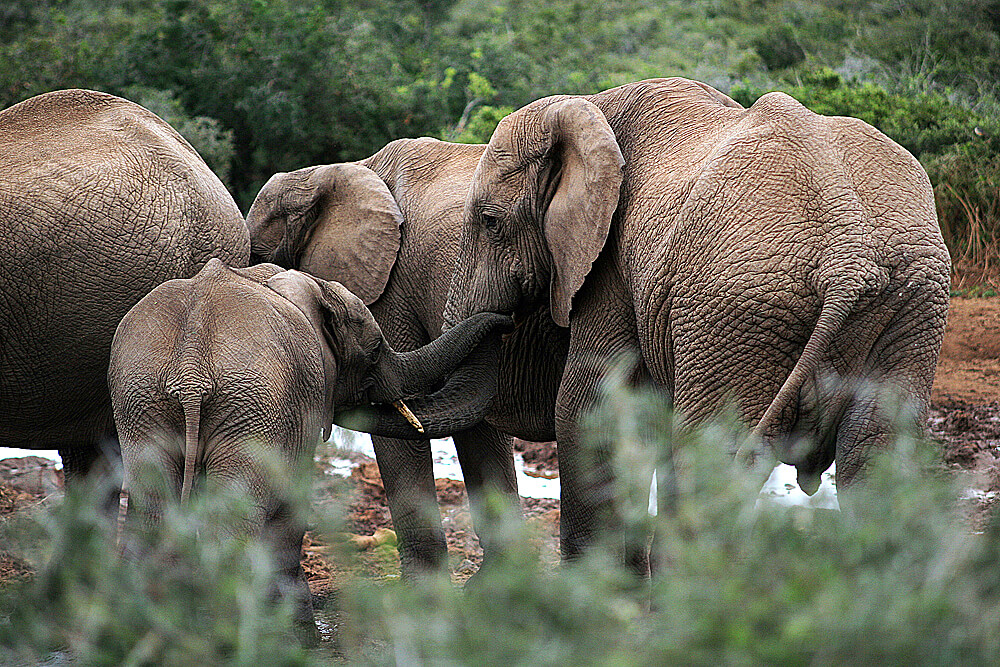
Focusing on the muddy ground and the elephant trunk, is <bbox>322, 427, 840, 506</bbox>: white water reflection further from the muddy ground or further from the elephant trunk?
the elephant trunk

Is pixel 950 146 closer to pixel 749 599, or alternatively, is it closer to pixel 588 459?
pixel 588 459

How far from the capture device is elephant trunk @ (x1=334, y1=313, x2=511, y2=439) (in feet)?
14.8

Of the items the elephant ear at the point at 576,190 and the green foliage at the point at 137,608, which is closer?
the green foliage at the point at 137,608

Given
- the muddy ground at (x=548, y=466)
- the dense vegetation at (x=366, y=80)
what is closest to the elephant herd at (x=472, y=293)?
the muddy ground at (x=548, y=466)

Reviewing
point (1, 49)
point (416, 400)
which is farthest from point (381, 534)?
point (1, 49)

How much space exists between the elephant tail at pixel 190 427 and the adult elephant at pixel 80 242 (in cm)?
138

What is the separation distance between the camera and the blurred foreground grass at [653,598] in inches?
44.1

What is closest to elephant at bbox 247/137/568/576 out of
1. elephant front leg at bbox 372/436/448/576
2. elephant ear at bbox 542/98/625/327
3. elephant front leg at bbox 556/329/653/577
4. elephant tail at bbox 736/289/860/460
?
elephant front leg at bbox 372/436/448/576

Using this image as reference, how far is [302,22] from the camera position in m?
13.1

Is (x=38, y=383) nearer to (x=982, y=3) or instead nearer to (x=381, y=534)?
(x=381, y=534)

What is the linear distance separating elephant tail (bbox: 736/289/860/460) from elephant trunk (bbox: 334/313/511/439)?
5.60 ft

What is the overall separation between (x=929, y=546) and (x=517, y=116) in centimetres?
324

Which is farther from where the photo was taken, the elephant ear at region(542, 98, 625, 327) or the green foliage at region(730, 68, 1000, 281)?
the green foliage at region(730, 68, 1000, 281)

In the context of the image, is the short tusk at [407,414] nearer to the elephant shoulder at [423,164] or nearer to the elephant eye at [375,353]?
the elephant eye at [375,353]
